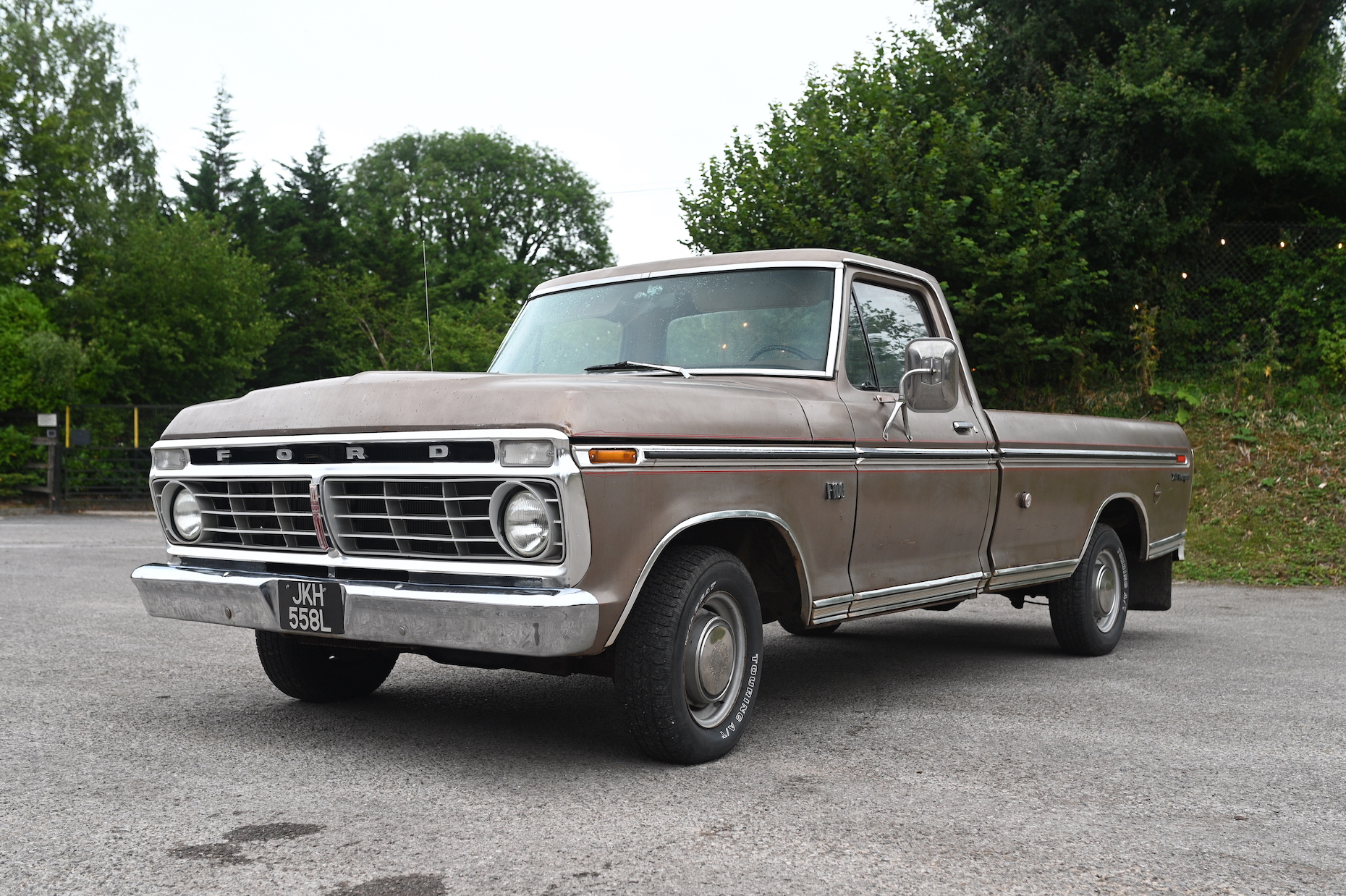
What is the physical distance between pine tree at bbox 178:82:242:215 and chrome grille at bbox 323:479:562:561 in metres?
46.5

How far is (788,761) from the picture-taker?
463 centimetres

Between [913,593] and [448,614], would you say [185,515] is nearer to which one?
[448,614]

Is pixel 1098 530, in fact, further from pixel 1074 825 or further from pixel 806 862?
pixel 806 862

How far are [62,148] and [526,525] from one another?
30.0m

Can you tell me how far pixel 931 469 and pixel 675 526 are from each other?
1.87 metres

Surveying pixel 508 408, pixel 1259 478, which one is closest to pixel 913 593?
pixel 508 408

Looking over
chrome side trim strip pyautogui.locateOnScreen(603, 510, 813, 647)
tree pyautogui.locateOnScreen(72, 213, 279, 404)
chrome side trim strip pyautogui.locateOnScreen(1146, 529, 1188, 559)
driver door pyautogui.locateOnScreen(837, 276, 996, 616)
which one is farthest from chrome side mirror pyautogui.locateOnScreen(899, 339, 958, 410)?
tree pyautogui.locateOnScreen(72, 213, 279, 404)

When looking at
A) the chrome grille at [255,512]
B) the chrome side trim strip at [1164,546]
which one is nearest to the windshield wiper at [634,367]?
the chrome grille at [255,512]

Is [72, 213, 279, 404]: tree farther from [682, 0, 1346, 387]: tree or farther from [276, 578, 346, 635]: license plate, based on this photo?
[276, 578, 346, 635]: license plate

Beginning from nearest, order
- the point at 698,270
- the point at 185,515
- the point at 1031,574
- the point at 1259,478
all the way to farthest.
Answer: the point at 185,515, the point at 698,270, the point at 1031,574, the point at 1259,478

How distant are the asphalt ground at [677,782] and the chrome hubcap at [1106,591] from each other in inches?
12.1

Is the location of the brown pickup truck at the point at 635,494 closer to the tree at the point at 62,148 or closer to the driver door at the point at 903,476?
the driver door at the point at 903,476

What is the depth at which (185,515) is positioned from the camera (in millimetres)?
5078

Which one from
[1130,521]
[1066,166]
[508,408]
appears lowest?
[1130,521]
